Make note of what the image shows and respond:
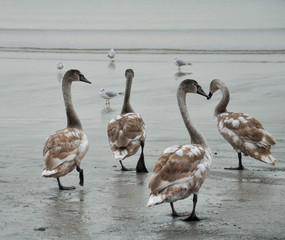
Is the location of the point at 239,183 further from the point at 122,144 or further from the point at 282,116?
the point at 282,116

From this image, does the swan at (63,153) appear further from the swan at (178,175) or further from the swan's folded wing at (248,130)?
the swan's folded wing at (248,130)

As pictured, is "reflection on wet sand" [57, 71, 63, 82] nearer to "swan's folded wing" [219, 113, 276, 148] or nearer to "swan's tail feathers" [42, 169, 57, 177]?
"swan's folded wing" [219, 113, 276, 148]

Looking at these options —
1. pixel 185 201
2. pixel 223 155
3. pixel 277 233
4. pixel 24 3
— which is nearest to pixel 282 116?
pixel 223 155

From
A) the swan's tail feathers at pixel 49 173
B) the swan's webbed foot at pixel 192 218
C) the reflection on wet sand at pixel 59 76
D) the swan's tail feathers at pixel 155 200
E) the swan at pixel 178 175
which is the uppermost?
the swan at pixel 178 175

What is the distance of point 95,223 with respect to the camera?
6.56 m

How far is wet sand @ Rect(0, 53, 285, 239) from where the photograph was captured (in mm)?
6387

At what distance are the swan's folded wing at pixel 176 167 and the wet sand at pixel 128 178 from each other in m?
0.45

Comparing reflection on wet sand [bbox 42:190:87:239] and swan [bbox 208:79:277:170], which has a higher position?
swan [bbox 208:79:277:170]

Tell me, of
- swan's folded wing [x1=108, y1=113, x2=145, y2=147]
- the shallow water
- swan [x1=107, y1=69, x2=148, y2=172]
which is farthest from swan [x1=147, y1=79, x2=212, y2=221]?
swan's folded wing [x1=108, y1=113, x2=145, y2=147]

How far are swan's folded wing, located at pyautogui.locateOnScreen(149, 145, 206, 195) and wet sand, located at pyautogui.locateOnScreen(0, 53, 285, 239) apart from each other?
446 millimetres

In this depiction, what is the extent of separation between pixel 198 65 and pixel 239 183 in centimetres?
1991

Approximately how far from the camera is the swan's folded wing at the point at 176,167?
6.54 m

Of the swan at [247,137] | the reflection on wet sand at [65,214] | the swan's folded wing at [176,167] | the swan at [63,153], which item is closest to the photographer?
the reflection on wet sand at [65,214]

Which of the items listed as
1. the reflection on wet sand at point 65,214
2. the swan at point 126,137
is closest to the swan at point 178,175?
the reflection on wet sand at point 65,214
